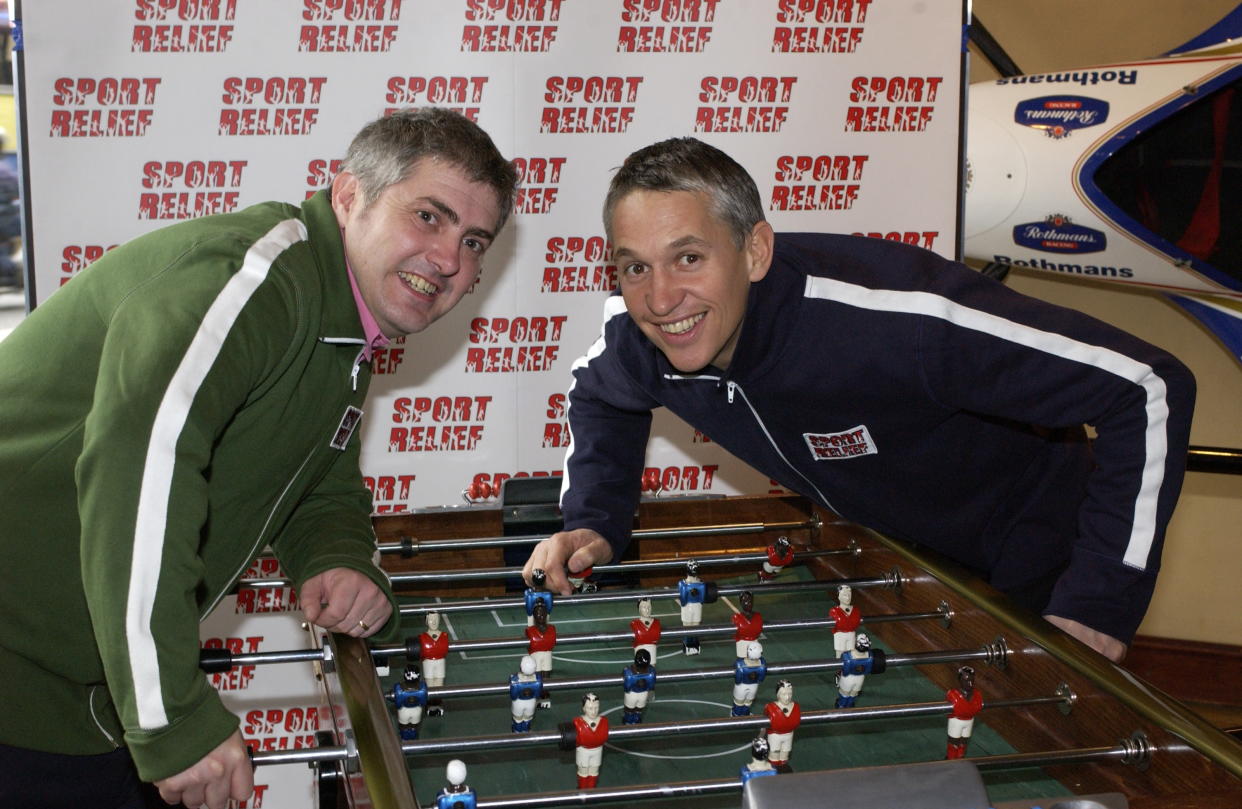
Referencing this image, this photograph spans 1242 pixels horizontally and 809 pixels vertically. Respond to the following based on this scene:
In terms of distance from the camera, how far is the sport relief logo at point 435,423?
350cm

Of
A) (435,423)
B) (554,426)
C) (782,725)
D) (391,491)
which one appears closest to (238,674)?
(391,491)

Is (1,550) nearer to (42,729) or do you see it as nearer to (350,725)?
(42,729)

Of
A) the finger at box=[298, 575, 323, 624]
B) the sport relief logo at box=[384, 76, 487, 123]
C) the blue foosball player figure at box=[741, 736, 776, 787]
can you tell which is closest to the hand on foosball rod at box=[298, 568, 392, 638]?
the finger at box=[298, 575, 323, 624]

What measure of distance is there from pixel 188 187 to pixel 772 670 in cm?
232

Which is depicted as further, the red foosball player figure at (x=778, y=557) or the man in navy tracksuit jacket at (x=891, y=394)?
the red foosball player figure at (x=778, y=557)

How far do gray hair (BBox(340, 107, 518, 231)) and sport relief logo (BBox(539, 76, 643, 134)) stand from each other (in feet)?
4.94

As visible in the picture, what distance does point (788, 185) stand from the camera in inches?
143

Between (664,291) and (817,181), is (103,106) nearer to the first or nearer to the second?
(664,291)

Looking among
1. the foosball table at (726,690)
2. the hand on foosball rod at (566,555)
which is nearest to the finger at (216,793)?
the foosball table at (726,690)

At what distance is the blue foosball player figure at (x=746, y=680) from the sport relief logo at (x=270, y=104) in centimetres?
226

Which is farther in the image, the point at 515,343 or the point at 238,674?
the point at 515,343

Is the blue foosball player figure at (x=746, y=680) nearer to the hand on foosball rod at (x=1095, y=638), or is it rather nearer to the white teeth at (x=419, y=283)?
the hand on foosball rod at (x=1095, y=638)

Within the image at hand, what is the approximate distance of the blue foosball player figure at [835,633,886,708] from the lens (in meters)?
1.77

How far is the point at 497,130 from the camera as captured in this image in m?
3.42
